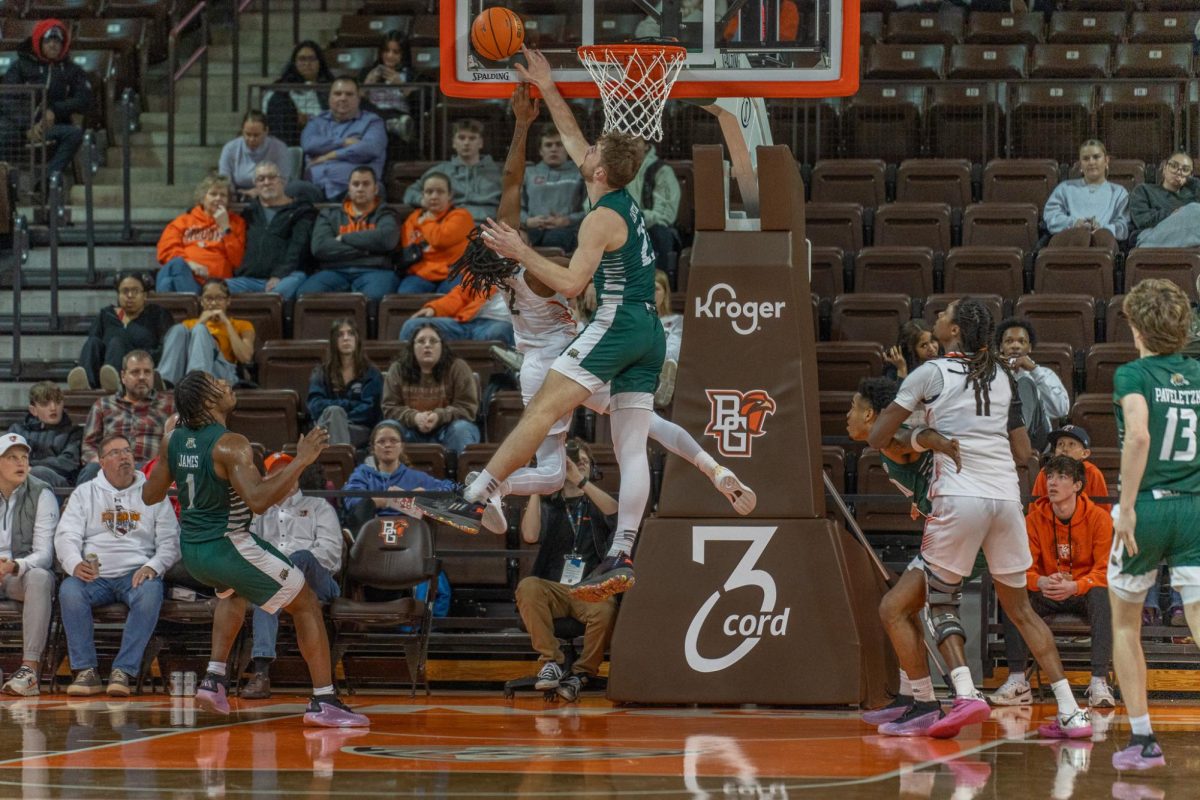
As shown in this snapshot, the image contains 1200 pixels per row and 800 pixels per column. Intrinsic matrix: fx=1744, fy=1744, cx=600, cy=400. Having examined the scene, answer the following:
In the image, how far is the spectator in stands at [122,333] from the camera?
13211mm

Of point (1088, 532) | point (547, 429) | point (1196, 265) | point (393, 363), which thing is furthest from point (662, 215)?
point (547, 429)

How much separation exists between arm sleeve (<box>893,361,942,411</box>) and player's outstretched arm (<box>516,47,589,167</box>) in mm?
1863

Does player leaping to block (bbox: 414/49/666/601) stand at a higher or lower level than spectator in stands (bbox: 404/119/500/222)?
lower

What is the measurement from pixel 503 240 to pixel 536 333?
4.33 ft

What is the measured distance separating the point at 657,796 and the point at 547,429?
2093 mm

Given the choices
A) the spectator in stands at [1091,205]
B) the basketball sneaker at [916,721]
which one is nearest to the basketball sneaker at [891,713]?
the basketball sneaker at [916,721]

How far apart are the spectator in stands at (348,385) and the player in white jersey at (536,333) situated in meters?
3.78

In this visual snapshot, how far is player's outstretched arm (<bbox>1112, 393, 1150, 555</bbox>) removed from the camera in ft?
22.4

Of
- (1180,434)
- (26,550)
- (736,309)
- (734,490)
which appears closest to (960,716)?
(734,490)

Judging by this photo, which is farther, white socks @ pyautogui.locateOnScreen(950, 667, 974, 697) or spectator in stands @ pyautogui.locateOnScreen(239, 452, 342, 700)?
spectator in stands @ pyautogui.locateOnScreen(239, 452, 342, 700)

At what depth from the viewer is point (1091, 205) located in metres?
13.6

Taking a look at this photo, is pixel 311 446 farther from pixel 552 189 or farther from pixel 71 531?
pixel 552 189

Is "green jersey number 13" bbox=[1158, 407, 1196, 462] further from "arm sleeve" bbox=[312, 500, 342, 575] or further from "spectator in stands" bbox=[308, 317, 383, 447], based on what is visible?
"spectator in stands" bbox=[308, 317, 383, 447]

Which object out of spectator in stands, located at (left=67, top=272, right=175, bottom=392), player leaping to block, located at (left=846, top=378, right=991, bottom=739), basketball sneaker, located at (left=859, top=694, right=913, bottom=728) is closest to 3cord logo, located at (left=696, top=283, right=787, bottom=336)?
player leaping to block, located at (left=846, top=378, right=991, bottom=739)
